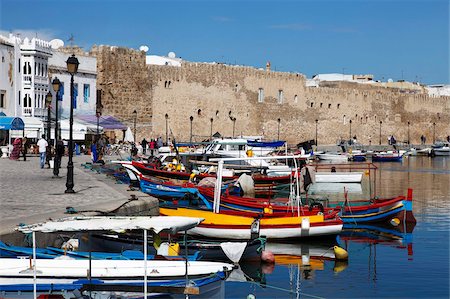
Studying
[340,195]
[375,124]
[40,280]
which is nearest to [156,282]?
[40,280]

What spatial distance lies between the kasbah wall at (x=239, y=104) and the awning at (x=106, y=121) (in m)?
2.15

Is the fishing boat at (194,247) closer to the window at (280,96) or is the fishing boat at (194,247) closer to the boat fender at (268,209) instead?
the boat fender at (268,209)

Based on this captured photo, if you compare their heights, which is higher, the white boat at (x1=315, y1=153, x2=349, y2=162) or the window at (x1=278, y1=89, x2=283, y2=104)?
the window at (x1=278, y1=89, x2=283, y2=104)

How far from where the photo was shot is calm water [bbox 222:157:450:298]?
37.8 ft

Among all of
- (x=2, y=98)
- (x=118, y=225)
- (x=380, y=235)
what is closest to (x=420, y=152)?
(x=2, y=98)

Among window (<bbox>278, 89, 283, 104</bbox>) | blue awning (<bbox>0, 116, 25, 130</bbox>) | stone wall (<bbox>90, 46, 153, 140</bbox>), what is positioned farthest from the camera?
window (<bbox>278, 89, 283, 104</bbox>)

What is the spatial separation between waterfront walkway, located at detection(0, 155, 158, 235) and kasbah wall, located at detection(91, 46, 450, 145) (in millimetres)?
18198

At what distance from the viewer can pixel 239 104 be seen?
166 feet

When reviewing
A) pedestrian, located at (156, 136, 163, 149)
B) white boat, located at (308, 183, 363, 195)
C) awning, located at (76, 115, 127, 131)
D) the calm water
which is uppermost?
awning, located at (76, 115, 127, 131)

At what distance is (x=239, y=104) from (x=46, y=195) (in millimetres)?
35218

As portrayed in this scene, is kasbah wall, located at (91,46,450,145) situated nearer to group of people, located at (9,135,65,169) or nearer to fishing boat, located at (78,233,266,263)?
group of people, located at (9,135,65,169)

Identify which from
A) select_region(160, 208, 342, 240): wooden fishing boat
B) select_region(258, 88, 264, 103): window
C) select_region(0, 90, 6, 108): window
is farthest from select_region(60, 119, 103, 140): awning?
Result: select_region(160, 208, 342, 240): wooden fishing boat

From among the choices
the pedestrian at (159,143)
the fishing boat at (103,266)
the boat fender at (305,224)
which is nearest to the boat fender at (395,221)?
the boat fender at (305,224)

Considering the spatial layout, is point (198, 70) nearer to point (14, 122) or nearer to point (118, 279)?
point (14, 122)
